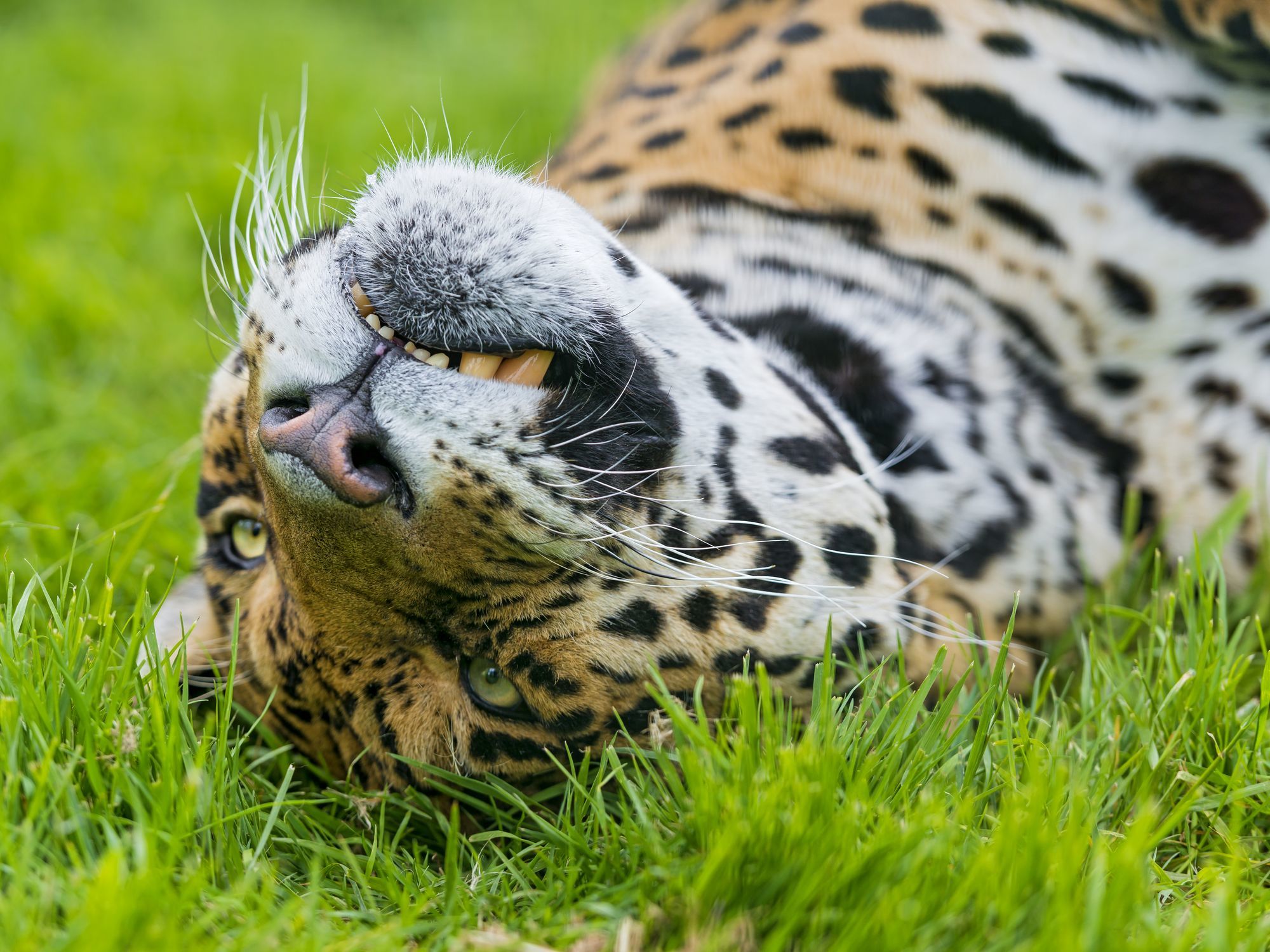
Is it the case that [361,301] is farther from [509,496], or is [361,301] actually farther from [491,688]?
[491,688]

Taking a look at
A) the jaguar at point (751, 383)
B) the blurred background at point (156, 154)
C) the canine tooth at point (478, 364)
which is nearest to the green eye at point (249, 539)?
the jaguar at point (751, 383)

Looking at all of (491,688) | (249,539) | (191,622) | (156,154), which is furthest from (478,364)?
(156,154)

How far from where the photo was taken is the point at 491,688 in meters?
2.67

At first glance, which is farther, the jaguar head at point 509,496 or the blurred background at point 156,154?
the blurred background at point 156,154

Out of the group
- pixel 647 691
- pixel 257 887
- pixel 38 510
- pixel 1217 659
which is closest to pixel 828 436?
pixel 647 691

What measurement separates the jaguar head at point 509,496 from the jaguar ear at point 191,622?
10.2 inches

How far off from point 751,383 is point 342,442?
97 centimetres

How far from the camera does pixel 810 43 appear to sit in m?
4.20

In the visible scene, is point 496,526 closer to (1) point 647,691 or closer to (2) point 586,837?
(1) point 647,691

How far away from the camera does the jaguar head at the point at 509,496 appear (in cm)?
240

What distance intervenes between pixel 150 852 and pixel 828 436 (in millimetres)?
1598

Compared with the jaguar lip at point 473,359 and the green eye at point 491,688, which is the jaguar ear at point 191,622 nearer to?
the green eye at point 491,688

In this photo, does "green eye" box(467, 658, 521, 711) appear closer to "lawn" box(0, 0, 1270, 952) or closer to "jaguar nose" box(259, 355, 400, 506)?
"lawn" box(0, 0, 1270, 952)

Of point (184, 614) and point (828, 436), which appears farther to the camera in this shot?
point (184, 614)
